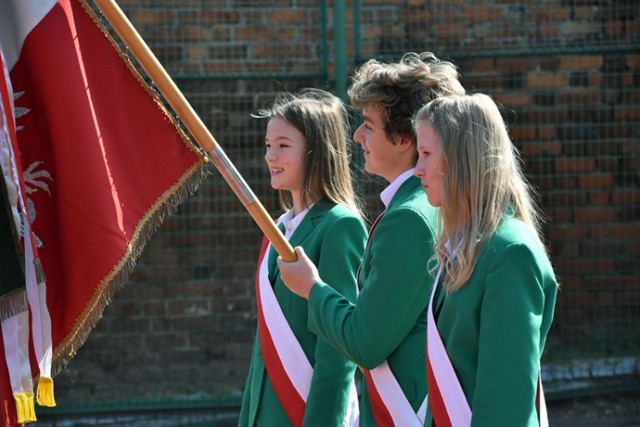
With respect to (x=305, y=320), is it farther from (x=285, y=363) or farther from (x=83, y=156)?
(x=83, y=156)

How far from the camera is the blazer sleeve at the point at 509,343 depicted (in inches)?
93.0

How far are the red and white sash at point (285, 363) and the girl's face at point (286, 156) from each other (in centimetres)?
34

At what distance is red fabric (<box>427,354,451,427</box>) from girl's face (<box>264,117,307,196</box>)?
1.20 metres

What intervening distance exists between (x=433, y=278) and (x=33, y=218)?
121 centimetres

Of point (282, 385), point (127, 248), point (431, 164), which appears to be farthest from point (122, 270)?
point (431, 164)

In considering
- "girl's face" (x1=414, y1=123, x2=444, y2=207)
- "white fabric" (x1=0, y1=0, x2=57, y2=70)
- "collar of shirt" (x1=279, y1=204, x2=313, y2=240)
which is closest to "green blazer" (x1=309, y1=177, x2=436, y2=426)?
"girl's face" (x1=414, y1=123, x2=444, y2=207)

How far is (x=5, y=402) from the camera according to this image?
10.9ft

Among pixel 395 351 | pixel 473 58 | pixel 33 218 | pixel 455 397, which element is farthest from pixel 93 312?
pixel 473 58

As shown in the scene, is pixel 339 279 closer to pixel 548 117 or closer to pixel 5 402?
pixel 5 402

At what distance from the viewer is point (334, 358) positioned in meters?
3.38

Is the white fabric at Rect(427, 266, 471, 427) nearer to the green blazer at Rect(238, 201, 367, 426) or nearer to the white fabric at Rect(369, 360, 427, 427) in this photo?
the white fabric at Rect(369, 360, 427, 427)

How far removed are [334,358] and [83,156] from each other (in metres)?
0.92

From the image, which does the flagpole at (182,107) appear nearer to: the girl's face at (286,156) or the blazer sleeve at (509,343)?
the girl's face at (286,156)

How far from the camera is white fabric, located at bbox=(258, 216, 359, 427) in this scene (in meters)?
3.46
